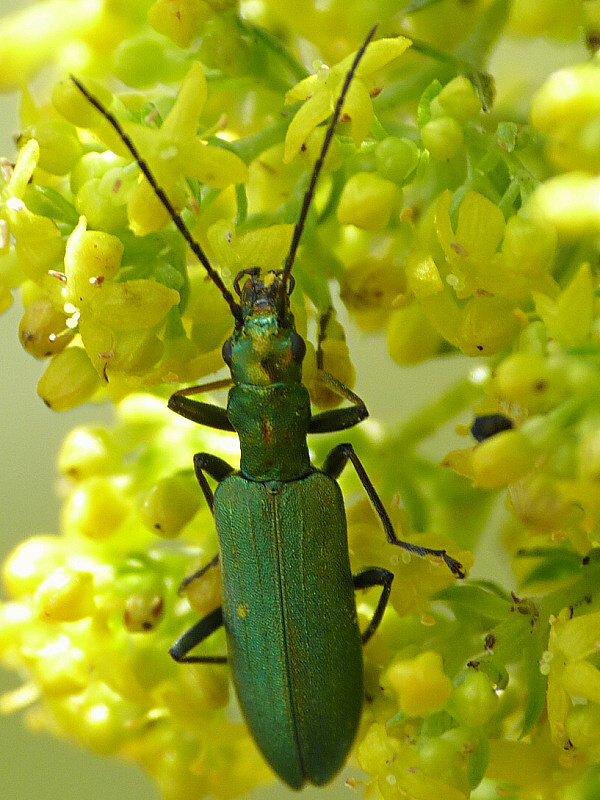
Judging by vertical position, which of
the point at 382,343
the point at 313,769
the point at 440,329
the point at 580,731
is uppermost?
the point at 440,329

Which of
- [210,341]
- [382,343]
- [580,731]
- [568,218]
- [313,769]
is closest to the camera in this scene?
[568,218]

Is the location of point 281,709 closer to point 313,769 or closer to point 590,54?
point 313,769

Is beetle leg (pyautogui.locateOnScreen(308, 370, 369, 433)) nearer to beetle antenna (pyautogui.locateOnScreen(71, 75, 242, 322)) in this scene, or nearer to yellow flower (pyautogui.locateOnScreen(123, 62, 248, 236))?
beetle antenna (pyautogui.locateOnScreen(71, 75, 242, 322))

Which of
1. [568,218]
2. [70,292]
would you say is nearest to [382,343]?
[70,292]

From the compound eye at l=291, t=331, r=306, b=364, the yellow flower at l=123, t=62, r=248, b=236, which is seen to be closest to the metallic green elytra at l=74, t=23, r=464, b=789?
the compound eye at l=291, t=331, r=306, b=364

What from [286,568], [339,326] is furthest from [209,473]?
[339,326]

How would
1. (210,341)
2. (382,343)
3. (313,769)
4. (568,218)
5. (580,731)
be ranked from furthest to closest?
(382,343), (313,769), (210,341), (580,731), (568,218)

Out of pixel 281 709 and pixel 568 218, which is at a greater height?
pixel 568 218
